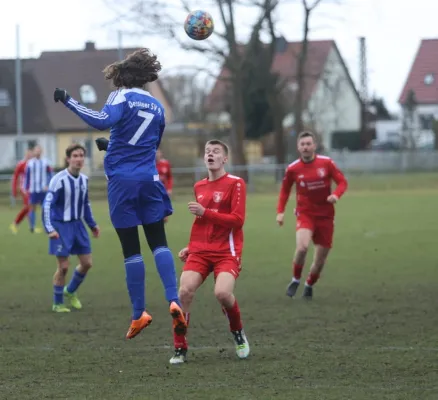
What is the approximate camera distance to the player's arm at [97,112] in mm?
7004

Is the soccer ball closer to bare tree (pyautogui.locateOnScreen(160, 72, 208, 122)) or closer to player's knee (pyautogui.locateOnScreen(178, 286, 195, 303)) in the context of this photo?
player's knee (pyautogui.locateOnScreen(178, 286, 195, 303))

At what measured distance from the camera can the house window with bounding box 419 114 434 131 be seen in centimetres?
6875

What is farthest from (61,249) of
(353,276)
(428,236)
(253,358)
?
(428,236)

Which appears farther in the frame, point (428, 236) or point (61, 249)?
point (428, 236)

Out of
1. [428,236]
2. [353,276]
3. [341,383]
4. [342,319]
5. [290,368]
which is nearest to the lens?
[341,383]

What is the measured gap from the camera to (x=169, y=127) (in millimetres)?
63875

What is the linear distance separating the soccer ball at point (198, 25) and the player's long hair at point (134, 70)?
4.38ft

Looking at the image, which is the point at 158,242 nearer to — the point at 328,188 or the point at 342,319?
the point at 342,319

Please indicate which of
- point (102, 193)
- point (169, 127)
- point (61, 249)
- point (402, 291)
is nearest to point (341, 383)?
point (61, 249)

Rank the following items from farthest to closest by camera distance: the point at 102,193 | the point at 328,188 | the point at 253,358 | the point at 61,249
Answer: the point at 102,193 < the point at 328,188 < the point at 61,249 < the point at 253,358

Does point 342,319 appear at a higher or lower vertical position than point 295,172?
lower

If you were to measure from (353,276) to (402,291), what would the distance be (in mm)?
1974

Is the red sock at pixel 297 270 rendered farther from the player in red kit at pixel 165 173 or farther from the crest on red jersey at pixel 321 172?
the player in red kit at pixel 165 173

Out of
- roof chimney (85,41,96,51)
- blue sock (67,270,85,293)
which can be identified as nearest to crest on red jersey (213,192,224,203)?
blue sock (67,270,85,293)
